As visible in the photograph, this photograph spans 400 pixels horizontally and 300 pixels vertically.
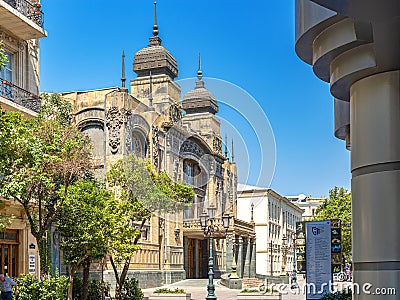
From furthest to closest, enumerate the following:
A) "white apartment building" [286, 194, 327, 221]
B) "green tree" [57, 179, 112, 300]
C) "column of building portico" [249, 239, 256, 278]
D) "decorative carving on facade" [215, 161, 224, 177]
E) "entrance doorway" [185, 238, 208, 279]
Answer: "white apartment building" [286, 194, 327, 221], "column of building portico" [249, 239, 256, 278], "decorative carving on facade" [215, 161, 224, 177], "entrance doorway" [185, 238, 208, 279], "green tree" [57, 179, 112, 300]

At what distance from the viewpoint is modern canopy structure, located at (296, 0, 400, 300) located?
22.2 feet

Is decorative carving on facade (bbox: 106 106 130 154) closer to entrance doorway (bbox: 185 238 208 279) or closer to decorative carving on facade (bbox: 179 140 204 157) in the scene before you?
decorative carving on facade (bbox: 179 140 204 157)

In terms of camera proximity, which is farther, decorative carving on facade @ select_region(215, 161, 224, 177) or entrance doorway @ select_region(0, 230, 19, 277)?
decorative carving on facade @ select_region(215, 161, 224, 177)

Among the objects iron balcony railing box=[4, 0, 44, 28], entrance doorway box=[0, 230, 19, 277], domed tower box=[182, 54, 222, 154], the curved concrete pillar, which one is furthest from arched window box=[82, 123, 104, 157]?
the curved concrete pillar

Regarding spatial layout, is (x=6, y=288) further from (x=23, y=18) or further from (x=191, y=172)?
(x=191, y=172)

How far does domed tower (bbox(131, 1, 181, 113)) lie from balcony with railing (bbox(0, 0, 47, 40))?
18072 mm

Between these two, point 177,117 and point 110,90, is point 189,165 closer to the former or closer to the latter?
point 177,117

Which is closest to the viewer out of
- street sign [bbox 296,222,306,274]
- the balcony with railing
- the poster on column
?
the poster on column

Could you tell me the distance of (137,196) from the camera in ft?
94.4

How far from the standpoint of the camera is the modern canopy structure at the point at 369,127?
6.75 meters

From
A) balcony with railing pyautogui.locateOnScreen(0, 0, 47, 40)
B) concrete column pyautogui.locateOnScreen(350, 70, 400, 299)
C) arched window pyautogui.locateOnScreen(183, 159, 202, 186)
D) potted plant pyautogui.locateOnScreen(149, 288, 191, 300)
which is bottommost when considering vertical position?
potted plant pyautogui.locateOnScreen(149, 288, 191, 300)

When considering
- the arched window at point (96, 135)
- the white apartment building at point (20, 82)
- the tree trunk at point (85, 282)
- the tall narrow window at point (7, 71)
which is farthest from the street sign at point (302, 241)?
the arched window at point (96, 135)

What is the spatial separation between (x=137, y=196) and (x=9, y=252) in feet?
19.4

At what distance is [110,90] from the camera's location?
38.6 metres
